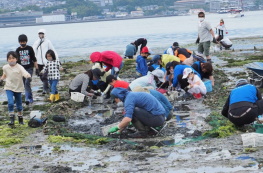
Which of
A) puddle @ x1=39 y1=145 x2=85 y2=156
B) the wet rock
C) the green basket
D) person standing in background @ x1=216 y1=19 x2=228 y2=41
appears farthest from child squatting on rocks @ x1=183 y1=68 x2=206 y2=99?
person standing in background @ x1=216 y1=19 x2=228 y2=41

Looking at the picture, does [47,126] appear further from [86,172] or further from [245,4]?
[245,4]

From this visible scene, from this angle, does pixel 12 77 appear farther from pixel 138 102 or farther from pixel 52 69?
pixel 52 69

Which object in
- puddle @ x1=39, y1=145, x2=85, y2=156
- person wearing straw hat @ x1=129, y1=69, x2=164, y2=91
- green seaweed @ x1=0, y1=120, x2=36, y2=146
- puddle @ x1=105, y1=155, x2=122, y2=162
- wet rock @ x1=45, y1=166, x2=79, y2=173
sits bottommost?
green seaweed @ x1=0, y1=120, x2=36, y2=146

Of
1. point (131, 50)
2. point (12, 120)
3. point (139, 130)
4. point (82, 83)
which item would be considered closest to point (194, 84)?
point (82, 83)

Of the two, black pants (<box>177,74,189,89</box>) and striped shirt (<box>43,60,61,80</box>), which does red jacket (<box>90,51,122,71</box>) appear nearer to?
striped shirt (<box>43,60,61,80</box>)

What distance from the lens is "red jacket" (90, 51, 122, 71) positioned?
559 inches

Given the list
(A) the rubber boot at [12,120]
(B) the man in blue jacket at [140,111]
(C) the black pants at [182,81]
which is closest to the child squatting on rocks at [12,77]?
(A) the rubber boot at [12,120]

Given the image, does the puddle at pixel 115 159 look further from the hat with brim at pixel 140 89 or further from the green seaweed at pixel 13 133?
the hat with brim at pixel 140 89

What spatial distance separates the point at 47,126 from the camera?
1070 cm

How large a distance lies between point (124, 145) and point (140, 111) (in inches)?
34.5

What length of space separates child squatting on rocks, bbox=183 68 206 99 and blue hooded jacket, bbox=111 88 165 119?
11.5 ft

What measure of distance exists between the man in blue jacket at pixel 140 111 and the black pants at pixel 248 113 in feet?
3.84

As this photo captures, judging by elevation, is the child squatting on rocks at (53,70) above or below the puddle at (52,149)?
above

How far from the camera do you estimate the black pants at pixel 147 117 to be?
375 inches
